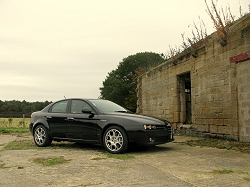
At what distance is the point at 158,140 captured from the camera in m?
6.50

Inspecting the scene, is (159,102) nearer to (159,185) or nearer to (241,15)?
(241,15)

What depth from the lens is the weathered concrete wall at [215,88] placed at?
25.8 ft

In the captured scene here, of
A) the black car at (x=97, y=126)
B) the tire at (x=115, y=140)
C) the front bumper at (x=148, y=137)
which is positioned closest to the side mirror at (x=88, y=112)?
the black car at (x=97, y=126)

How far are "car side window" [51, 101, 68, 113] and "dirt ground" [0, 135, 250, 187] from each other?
2.02 m

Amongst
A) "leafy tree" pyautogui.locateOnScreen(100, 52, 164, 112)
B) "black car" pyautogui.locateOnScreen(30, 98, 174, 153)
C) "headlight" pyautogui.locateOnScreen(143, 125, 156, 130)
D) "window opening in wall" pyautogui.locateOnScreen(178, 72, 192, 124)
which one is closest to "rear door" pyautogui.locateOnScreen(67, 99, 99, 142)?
"black car" pyautogui.locateOnScreen(30, 98, 174, 153)

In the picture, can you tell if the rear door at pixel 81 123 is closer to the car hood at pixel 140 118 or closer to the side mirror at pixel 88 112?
the side mirror at pixel 88 112

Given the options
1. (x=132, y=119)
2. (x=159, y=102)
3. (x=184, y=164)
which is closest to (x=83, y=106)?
(x=132, y=119)

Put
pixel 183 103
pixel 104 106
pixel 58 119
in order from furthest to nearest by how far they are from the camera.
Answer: pixel 183 103
pixel 58 119
pixel 104 106

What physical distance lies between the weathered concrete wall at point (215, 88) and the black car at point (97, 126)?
2.36 metres

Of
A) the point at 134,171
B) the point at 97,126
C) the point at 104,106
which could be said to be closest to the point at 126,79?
the point at 104,106

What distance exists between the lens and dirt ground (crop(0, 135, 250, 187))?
12.4ft

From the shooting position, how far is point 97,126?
6.74 meters

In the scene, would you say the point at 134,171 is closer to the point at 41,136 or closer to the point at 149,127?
the point at 149,127

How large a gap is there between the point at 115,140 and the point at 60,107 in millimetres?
2226
